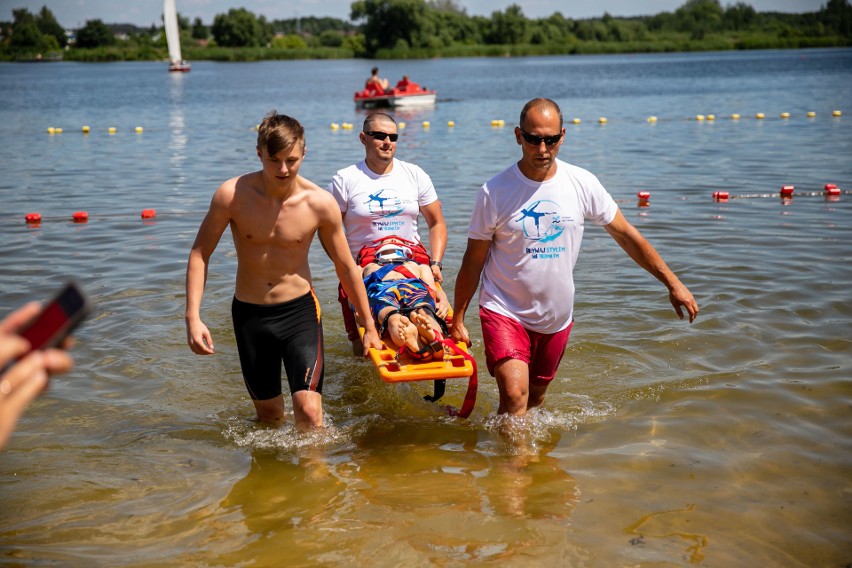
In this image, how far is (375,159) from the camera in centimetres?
695

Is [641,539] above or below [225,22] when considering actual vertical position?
below

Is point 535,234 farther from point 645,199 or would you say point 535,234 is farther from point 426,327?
point 645,199

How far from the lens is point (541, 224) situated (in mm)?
5160

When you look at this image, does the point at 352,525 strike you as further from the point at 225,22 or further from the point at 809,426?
the point at 225,22

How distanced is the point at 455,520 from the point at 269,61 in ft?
413

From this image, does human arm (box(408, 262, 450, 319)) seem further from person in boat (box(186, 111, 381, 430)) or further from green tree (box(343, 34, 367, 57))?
green tree (box(343, 34, 367, 57))

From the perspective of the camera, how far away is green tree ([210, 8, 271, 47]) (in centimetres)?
13725

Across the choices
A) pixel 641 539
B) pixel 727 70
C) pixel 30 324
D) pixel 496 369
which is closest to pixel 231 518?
pixel 496 369

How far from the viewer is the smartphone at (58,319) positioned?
1.91 metres

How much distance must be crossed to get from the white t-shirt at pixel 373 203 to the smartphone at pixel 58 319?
5029 millimetres

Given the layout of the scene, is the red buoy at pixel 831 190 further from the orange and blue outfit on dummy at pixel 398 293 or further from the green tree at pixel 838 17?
the green tree at pixel 838 17

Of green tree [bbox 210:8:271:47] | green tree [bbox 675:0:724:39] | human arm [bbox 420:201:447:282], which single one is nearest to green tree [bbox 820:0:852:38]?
green tree [bbox 675:0:724:39]

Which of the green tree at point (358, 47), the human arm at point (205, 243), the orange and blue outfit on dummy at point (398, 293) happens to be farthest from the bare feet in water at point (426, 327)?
the green tree at point (358, 47)

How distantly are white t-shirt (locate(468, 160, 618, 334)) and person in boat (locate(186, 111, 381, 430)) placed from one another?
0.91 metres
